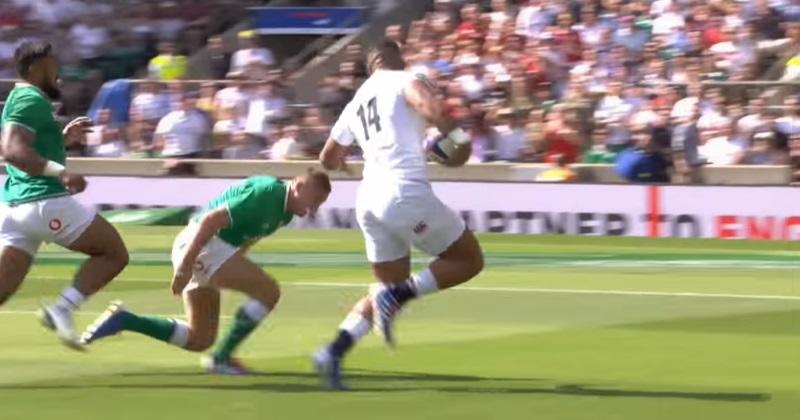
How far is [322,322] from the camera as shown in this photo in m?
15.6

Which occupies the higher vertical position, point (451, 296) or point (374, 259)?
point (374, 259)

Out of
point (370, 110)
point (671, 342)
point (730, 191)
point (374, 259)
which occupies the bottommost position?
point (730, 191)

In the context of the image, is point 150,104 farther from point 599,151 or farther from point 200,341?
point 200,341

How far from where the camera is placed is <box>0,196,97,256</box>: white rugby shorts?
12305 millimetres

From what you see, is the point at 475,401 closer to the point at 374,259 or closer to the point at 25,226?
the point at 374,259

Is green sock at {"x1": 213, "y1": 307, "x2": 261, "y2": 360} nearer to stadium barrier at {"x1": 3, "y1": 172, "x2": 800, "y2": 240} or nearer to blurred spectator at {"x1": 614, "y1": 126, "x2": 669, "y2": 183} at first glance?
stadium barrier at {"x1": 3, "y1": 172, "x2": 800, "y2": 240}

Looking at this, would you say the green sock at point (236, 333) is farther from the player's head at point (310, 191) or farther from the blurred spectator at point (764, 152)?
the blurred spectator at point (764, 152)

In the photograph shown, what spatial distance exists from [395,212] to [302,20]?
72.9ft

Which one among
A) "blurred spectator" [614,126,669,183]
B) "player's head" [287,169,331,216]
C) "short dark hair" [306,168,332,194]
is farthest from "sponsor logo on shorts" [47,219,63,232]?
"blurred spectator" [614,126,669,183]

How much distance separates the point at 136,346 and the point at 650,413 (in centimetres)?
459

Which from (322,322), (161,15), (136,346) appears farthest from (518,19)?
(136,346)

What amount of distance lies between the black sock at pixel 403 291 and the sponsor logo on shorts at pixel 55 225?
2154 mm

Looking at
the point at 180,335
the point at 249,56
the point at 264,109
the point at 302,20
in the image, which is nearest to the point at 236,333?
the point at 180,335

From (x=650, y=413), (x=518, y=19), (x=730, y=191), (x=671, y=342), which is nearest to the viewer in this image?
(x=650, y=413)
